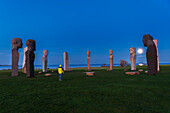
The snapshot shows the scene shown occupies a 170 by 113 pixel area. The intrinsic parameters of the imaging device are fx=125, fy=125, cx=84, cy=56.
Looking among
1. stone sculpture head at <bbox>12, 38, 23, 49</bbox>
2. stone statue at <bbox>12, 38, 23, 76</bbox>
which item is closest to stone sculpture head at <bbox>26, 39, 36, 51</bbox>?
stone sculpture head at <bbox>12, 38, 23, 49</bbox>

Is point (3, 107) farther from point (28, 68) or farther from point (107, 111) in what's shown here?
point (28, 68)

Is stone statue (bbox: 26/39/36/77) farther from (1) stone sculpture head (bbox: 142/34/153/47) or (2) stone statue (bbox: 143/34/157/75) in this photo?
(1) stone sculpture head (bbox: 142/34/153/47)

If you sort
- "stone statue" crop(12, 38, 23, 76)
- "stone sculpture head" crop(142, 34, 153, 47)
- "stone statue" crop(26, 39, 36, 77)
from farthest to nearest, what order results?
"stone statue" crop(12, 38, 23, 76)
"stone sculpture head" crop(142, 34, 153, 47)
"stone statue" crop(26, 39, 36, 77)

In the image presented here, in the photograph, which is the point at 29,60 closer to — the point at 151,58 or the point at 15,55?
the point at 15,55

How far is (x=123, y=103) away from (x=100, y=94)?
56.2 inches

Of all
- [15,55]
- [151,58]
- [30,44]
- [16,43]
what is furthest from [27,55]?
[151,58]

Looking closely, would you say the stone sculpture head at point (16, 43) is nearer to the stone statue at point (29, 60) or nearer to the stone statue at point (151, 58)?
the stone statue at point (29, 60)

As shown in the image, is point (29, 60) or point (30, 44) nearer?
point (29, 60)

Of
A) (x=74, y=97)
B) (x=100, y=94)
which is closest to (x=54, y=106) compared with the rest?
(x=74, y=97)

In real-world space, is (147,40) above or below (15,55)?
above

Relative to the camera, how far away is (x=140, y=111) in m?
4.39

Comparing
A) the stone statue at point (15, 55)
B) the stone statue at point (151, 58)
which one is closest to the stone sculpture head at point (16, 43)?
the stone statue at point (15, 55)

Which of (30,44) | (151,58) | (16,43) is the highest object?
(16,43)

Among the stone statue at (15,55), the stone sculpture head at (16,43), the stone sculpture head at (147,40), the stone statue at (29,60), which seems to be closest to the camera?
the stone statue at (29,60)
